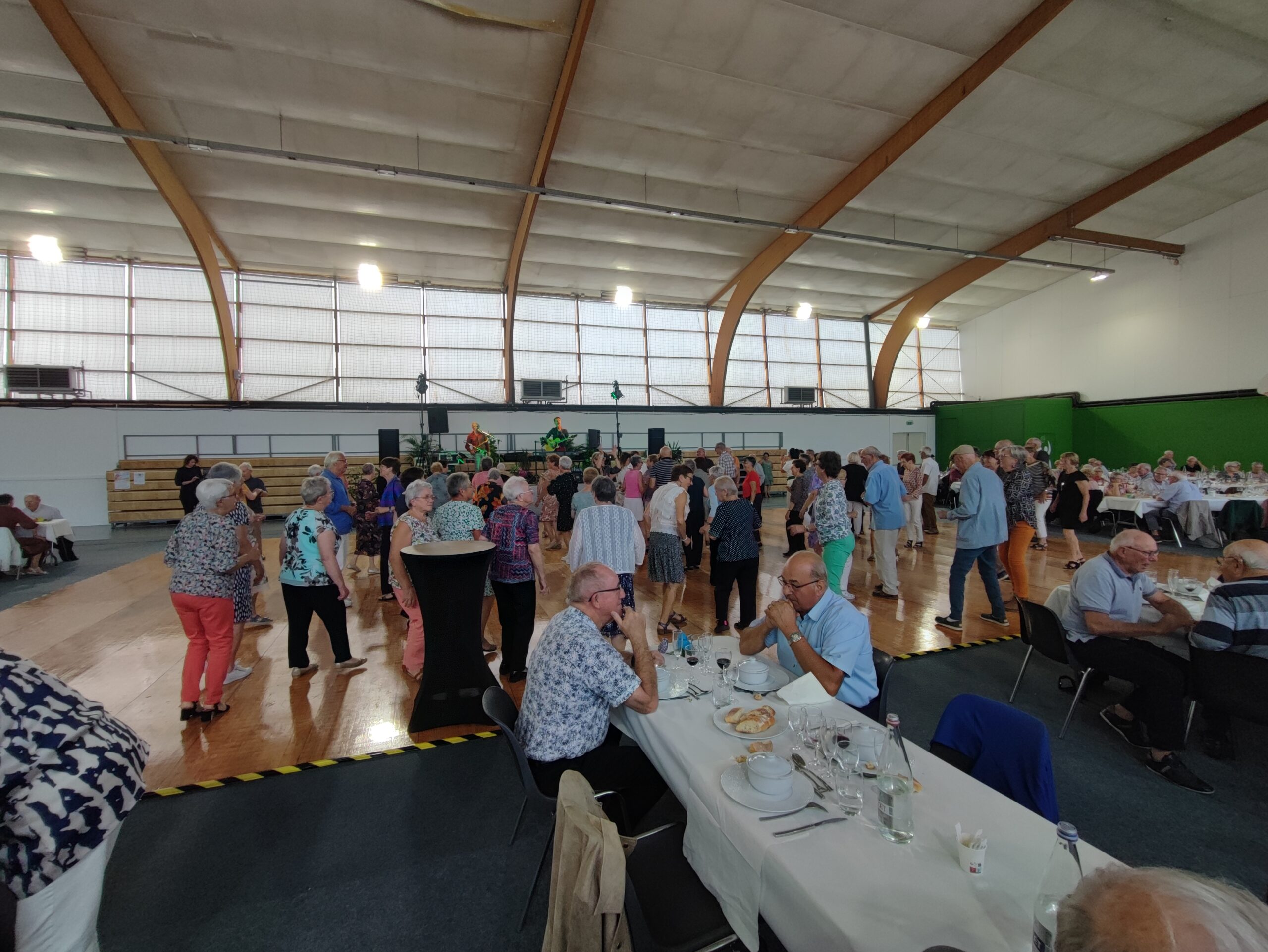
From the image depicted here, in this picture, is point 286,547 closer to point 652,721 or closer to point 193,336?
point 652,721

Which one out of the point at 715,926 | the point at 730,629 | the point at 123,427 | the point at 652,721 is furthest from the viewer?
the point at 123,427

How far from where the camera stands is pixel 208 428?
13711 millimetres

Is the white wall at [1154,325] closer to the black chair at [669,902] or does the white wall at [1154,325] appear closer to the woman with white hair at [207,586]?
the black chair at [669,902]

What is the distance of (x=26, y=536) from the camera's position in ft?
24.1

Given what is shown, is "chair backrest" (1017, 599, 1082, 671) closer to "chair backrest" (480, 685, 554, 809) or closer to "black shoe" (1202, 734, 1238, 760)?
"black shoe" (1202, 734, 1238, 760)

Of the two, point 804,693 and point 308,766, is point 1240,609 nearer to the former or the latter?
point 804,693

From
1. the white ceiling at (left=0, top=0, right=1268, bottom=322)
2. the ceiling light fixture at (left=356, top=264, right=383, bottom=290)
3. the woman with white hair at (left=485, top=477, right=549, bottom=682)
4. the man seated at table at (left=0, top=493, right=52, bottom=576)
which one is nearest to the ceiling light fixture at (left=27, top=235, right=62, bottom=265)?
the white ceiling at (left=0, top=0, right=1268, bottom=322)

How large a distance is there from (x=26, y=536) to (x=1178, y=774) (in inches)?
459

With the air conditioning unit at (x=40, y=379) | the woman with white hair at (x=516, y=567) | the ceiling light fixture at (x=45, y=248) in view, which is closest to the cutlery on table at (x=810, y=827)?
the woman with white hair at (x=516, y=567)

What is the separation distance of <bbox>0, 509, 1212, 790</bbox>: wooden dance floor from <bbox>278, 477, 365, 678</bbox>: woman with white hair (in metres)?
0.43

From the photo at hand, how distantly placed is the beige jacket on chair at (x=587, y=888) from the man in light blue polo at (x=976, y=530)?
417 centimetres

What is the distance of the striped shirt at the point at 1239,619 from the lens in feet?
8.01

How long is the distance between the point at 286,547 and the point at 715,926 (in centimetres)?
351

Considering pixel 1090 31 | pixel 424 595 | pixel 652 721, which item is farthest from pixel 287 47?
pixel 1090 31
